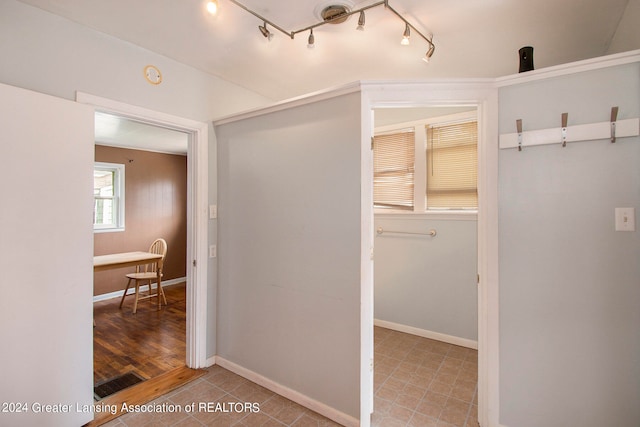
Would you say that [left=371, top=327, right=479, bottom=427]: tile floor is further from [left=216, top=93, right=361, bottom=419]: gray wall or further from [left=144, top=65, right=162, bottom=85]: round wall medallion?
[left=144, top=65, right=162, bottom=85]: round wall medallion

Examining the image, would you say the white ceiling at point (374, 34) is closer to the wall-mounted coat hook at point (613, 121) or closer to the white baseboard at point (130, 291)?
the wall-mounted coat hook at point (613, 121)

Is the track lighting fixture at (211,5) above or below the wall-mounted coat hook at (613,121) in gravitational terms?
above

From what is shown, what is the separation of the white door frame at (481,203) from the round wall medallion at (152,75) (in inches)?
63.7

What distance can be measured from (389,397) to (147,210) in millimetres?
4899

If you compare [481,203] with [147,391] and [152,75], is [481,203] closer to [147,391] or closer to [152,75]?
[152,75]

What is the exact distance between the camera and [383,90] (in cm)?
185

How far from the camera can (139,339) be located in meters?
3.29

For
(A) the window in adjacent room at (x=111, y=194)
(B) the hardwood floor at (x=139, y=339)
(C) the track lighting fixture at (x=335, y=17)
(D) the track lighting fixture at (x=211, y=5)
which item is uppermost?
(C) the track lighting fixture at (x=335, y=17)

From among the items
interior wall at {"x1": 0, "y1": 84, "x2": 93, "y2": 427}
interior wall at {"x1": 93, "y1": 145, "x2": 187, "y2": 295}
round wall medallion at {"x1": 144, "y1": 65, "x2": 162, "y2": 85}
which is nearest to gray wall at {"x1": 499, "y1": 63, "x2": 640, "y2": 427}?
round wall medallion at {"x1": 144, "y1": 65, "x2": 162, "y2": 85}

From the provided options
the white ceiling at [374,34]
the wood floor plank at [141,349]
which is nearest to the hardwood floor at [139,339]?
the wood floor plank at [141,349]

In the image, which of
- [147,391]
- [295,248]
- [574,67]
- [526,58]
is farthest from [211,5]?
[147,391]

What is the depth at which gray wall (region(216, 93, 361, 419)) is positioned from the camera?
1.94m

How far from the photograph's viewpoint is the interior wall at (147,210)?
189 inches

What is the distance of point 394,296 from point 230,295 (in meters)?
1.83
